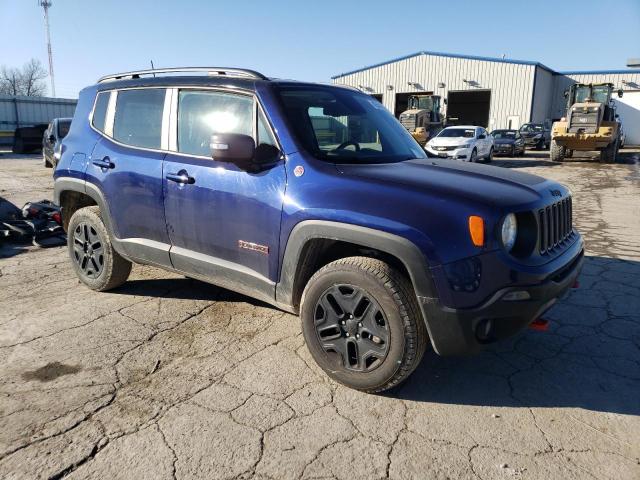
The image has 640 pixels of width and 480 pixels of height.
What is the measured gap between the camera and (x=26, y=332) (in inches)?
144

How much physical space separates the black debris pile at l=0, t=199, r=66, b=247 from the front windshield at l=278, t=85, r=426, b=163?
4.36 m

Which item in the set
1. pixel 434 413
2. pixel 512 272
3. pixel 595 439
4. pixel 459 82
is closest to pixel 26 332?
pixel 434 413

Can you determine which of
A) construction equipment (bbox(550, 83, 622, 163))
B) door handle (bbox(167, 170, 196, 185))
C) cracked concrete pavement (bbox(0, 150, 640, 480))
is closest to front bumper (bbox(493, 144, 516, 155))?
construction equipment (bbox(550, 83, 622, 163))

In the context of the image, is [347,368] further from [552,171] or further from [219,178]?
[552,171]

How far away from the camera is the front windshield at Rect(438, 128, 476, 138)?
736 inches

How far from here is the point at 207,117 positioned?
3.53 m

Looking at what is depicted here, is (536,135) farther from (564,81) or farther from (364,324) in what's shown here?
(364,324)

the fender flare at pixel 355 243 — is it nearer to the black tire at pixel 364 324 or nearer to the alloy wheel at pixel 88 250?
the black tire at pixel 364 324

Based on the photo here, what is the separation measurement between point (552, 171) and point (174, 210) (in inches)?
661

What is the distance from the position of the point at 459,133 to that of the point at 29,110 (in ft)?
84.5

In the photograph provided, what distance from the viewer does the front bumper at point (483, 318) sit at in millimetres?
2480

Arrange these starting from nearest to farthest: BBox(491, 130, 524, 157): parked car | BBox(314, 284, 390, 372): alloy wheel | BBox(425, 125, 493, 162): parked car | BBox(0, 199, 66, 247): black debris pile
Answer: BBox(314, 284, 390, 372): alloy wheel, BBox(0, 199, 66, 247): black debris pile, BBox(425, 125, 493, 162): parked car, BBox(491, 130, 524, 157): parked car

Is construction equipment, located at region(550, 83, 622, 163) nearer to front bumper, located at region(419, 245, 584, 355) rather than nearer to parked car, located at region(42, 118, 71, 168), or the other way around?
parked car, located at region(42, 118, 71, 168)

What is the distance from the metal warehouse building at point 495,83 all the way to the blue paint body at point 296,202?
30171mm
